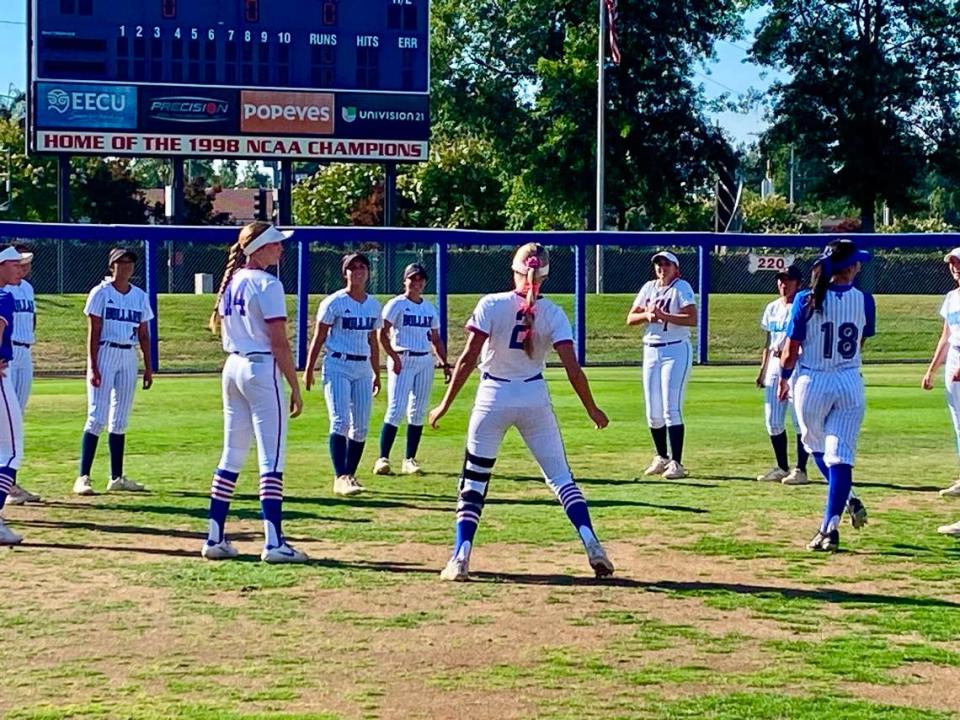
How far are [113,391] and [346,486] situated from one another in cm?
207

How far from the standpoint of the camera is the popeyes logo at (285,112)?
37.1 meters

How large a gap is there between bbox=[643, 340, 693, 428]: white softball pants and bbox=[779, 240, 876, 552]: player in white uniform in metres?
3.65

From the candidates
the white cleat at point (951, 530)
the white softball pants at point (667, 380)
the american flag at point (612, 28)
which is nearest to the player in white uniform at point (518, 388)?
the white cleat at point (951, 530)

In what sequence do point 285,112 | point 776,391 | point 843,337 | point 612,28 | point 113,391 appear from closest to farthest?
point 843,337, point 113,391, point 776,391, point 285,112, point 612,28

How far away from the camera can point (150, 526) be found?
1091 centimetres

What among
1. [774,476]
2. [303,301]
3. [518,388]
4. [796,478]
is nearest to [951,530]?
[796,478]

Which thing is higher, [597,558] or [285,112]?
[285,112]

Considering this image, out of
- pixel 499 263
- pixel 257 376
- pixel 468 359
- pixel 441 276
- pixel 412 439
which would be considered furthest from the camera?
pixel 499 263

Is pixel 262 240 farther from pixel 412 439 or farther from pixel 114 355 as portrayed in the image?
pixel 412 439

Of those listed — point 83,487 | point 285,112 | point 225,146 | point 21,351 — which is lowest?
point 83,487

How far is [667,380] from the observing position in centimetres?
1366

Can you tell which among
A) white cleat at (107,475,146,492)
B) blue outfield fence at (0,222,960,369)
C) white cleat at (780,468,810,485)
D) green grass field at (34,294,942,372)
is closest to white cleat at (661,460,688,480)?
white cleat at (780,468,810,485)

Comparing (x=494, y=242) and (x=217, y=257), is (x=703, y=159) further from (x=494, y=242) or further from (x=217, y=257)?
(x=494, y=242)

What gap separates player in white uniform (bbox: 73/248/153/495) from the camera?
12.4 m
